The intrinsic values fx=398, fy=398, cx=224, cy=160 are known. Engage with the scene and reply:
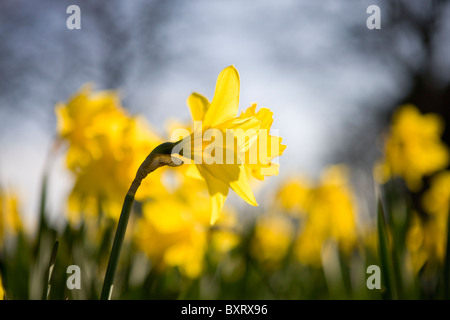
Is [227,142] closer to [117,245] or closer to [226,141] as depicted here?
[226,141]

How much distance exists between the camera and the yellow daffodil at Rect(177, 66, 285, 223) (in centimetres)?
60

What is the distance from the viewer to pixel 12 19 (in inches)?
236

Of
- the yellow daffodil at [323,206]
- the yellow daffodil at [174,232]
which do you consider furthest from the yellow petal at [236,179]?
the yellow daffodil at [323,206]

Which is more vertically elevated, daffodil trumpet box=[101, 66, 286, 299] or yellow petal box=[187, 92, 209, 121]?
yellow petal box=[187, 92, 209, 121]

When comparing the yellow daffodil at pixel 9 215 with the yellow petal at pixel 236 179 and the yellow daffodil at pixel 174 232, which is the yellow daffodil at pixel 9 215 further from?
the yellow petal at pixel 236 179

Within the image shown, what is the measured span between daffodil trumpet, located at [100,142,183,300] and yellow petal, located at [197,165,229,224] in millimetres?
82

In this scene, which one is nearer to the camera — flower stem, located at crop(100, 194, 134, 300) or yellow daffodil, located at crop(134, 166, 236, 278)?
flower stem, located at crop(100, 194, 134, 300)

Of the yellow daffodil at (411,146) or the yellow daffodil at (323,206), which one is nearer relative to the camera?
the yellow daffodil at (411,146)

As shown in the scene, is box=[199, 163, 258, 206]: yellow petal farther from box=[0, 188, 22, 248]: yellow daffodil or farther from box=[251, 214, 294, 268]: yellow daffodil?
box=[251, 214, 294, 268]: yellow daffodil

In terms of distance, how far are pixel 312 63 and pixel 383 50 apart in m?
1.34

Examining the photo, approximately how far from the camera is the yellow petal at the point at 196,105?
2.07 ft

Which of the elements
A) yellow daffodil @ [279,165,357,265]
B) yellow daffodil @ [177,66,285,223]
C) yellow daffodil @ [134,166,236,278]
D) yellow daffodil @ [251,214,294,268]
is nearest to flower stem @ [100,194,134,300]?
yellow daffodil @ [177,66,285,223]

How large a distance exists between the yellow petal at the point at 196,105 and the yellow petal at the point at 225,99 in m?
0.02

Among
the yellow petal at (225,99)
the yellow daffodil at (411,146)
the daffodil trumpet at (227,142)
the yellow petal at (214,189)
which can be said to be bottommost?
the yellow petal at (214,189)
